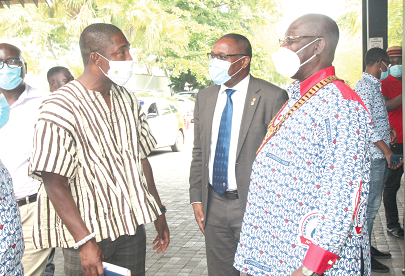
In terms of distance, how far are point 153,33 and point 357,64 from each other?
67.9 ft

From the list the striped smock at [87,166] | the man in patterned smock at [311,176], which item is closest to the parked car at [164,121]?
the striped smock at [87,166]

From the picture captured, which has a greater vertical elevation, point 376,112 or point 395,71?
point 395,71

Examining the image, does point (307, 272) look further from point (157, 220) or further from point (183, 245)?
point (183, 245)

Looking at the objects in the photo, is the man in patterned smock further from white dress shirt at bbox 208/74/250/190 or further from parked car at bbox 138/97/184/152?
parked car at bbox 138/97/184/152

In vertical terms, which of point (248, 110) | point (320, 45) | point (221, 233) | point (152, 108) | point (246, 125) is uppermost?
point (320, 45)

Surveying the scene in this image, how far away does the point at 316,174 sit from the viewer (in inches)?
76.9

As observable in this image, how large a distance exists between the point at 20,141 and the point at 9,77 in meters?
0.52

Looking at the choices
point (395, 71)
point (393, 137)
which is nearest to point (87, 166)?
point (393, 137)

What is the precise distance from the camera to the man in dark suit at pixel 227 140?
123 inches

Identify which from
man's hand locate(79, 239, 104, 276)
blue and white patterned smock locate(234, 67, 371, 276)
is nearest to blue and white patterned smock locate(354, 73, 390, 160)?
blue and white patterned smock locate(234, 67, 371, 276)

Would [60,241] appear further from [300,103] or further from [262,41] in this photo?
[262,41]

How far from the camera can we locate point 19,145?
133 inches

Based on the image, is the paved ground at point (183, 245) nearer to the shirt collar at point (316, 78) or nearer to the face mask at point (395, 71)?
the face mask at point (395, 71)

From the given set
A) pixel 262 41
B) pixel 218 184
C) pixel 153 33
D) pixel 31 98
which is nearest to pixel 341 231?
pixel 218 184
